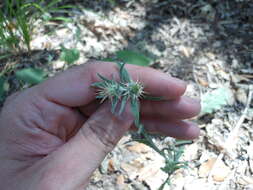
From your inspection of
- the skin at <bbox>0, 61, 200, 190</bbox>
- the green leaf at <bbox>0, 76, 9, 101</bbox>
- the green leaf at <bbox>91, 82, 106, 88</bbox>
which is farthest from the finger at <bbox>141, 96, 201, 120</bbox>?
the green leaf at <bbox>0, 76, 9, 101</bbox>

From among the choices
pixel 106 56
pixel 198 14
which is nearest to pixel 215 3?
pixel 198 14

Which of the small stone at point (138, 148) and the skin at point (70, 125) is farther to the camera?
the small stone at point (138, 148)

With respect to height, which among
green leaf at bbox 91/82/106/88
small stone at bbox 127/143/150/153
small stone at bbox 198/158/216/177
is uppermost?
green leaf at bbox 91/82/106/88

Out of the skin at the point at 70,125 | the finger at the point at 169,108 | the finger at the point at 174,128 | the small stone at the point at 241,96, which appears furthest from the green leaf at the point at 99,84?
the small stone at the point at 241,96

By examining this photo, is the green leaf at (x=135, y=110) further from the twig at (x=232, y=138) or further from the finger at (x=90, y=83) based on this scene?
the twig at (x=232, y=138)

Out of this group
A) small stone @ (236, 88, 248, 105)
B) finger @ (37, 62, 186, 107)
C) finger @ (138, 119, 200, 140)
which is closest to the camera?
finger @ (37, 62, 186, 107)

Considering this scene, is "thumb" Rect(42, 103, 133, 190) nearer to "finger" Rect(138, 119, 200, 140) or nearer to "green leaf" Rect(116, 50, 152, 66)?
"finger" Rect(138, 119, 200, 140)

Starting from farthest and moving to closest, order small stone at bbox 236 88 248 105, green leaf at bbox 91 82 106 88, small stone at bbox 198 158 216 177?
small stone at bbox 236 88 248 105 → small stone at bbox 198 158 216 177 → green leaf at bbox 91 82 106 88
